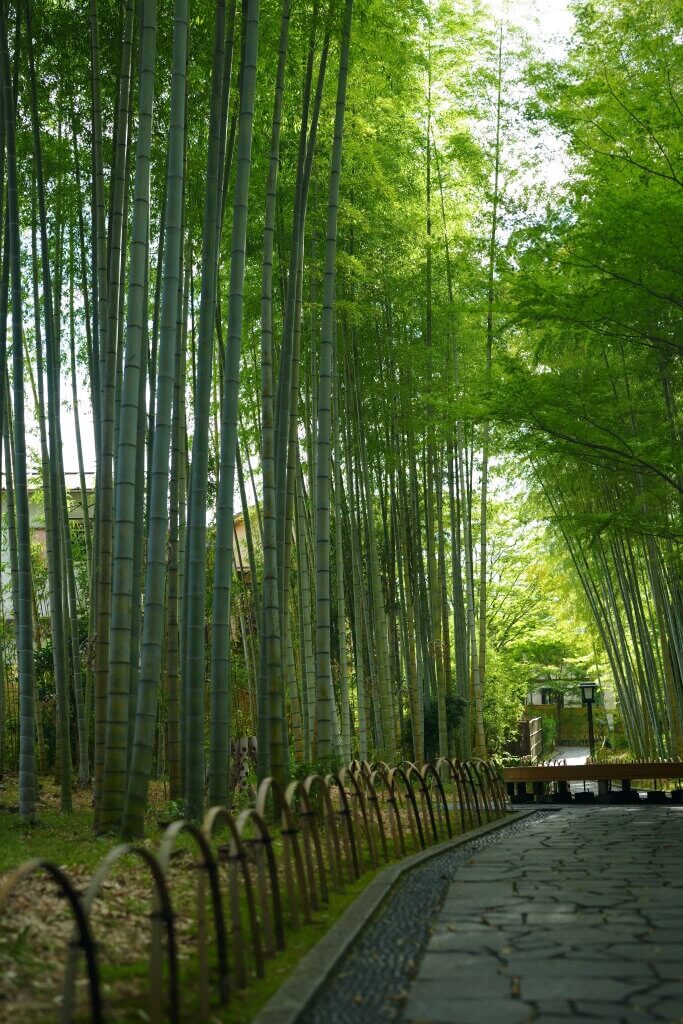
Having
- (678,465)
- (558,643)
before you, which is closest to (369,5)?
(678,465)

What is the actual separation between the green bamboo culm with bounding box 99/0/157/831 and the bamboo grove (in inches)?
0.7

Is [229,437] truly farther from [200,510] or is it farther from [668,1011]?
[668,1011]

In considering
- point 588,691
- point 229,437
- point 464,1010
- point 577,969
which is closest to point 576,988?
point 577,969

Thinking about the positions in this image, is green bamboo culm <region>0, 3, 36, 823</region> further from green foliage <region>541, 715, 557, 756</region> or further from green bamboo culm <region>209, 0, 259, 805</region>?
green foliage <region>541, 715, 557, 756</region>

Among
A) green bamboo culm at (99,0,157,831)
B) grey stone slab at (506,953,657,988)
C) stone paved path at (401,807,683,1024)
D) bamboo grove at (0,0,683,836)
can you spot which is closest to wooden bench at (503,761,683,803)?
bamboo grove at (0,0,683,836)

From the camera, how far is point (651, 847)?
19.4ft

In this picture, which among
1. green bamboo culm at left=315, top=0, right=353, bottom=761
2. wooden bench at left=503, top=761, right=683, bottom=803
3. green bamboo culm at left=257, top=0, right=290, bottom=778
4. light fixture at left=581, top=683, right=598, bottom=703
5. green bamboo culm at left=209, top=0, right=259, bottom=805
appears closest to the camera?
green bamboo culm at left=209, top=0, right=259, bottom=805

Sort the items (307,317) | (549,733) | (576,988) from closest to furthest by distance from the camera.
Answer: (576,988) < (307,317) < (549,733)

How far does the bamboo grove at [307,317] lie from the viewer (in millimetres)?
5438

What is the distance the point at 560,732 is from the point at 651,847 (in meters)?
21.6

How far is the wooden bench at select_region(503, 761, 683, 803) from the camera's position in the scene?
9352 mm

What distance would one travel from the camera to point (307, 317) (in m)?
9.64

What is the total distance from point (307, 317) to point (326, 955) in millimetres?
7237

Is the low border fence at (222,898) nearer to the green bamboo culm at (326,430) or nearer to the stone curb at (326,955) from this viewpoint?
the stone curb at (326,955)
